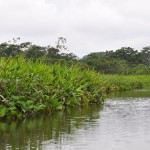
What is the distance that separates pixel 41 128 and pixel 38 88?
245 cm

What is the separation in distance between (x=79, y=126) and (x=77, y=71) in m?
5.88

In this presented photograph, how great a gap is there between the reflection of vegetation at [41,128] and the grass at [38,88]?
1.06 feet

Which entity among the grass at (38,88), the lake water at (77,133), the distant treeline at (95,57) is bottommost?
the lake water at (77,133)

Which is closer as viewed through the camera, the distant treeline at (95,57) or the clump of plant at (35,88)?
the clump of plant at (35,88)

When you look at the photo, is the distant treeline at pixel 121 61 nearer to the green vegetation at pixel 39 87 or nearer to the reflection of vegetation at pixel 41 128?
the green vegetation at pixel 39 87

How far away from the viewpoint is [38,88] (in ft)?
34.2

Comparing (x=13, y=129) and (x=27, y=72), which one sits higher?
(x=27, y=72)

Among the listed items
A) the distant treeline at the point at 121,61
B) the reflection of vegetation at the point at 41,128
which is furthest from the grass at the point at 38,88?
the distant treeline at the point at 121,61

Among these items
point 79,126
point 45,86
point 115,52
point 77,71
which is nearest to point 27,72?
point 45,86

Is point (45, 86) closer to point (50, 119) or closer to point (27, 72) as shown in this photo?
point (27, 72)

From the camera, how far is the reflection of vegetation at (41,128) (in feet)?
21.5

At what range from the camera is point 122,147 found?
20.0 ft

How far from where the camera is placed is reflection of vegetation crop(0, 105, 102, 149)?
6564 millimetres

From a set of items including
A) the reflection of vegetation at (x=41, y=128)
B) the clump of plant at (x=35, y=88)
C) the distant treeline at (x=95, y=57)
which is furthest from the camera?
the distant treeline at (x=95, y=57)
